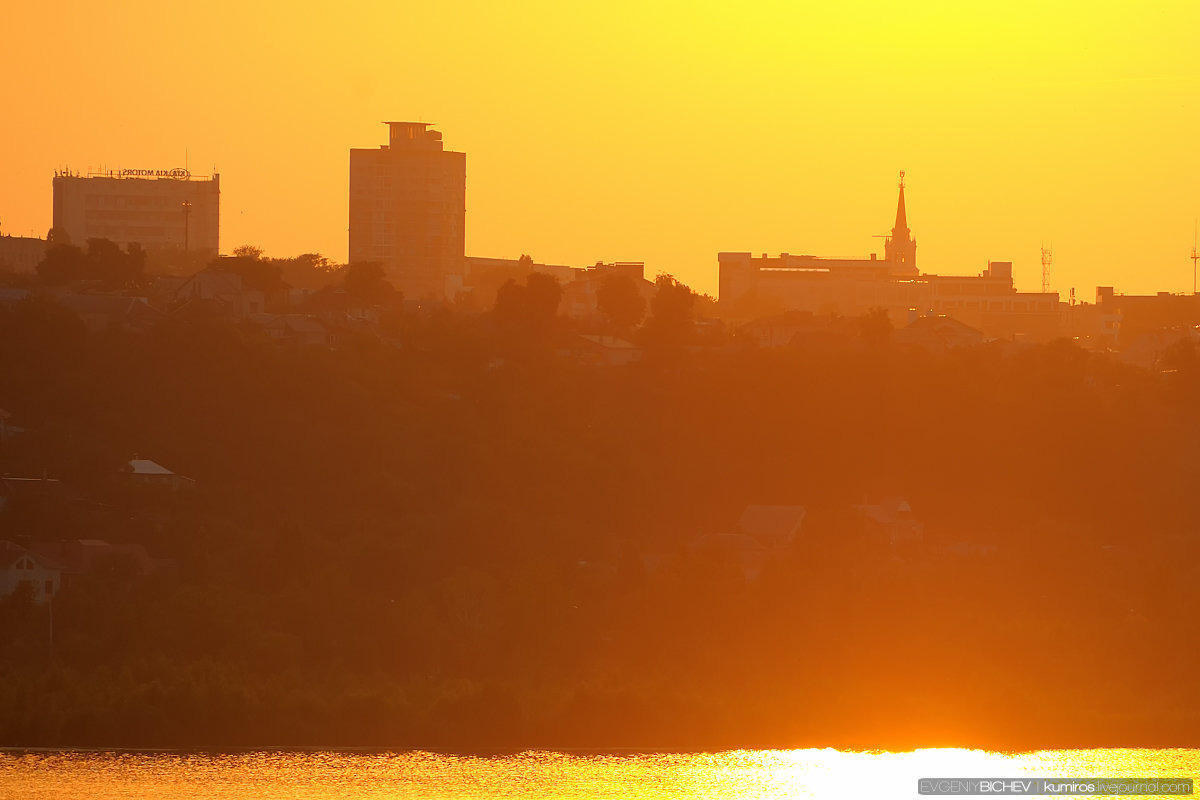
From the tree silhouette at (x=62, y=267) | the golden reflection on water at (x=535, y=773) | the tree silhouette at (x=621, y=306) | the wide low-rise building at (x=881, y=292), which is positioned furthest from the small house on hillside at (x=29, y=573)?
the wide low-rise building at (x=881, y=292)

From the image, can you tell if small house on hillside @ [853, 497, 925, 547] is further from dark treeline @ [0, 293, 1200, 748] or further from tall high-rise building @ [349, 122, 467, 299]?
tall high-rise building @ [349, 122, 467, 299]

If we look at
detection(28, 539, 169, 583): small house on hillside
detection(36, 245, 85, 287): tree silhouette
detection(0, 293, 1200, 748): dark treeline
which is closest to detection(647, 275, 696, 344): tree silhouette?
detection(0, 293, 1200, 748): dark treeline

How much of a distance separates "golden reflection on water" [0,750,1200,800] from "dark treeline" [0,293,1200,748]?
0.47m

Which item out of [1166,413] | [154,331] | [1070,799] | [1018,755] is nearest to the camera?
[1070,799]

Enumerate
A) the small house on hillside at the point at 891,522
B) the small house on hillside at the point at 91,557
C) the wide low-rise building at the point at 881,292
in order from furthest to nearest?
the wide low-rise building at the point at 881,292 → the small house on hillside at the point at 891,522 → the small house on hillside at the point at 91,557

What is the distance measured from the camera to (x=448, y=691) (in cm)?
2903

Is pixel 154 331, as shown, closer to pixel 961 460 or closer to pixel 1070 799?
pixel 961 460

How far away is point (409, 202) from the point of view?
89562 millimetres

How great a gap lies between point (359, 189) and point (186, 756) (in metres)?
65.1

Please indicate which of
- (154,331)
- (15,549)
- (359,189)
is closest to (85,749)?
(15,549)

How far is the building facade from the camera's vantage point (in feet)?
284

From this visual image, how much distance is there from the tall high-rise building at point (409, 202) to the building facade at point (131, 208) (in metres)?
6.50

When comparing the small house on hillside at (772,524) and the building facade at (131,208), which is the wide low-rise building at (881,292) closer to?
the building facade at (131,208)

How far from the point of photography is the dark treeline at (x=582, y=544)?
94.6 ft
